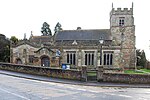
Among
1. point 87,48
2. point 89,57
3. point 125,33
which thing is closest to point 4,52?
point 87,48

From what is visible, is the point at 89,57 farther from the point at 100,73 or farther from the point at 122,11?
the point at 100,73

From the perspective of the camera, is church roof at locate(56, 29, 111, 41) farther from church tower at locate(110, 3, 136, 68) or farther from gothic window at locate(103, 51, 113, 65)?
gothic window at locate(103, 51, 113, 65)

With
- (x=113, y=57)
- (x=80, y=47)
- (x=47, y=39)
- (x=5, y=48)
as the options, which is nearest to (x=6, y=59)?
(x=5, y=48)

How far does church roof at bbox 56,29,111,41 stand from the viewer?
182 ft

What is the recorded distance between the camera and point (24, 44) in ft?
164

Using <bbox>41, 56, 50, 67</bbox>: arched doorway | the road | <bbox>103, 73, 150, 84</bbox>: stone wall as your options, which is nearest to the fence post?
<bbox>103, 73, 150, 84</bbox>: stone wall

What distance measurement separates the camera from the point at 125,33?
181ft

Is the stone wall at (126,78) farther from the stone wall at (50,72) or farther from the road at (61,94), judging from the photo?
the road at (61,94)

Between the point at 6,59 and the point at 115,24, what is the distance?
106ft

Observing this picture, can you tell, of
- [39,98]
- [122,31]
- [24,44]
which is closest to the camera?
[39,98]

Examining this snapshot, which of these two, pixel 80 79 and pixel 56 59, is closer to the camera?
pixel 80 79

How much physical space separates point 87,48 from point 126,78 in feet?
83.8

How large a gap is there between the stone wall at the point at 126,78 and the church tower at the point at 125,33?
105ft

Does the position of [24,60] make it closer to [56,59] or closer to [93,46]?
[56,59]
